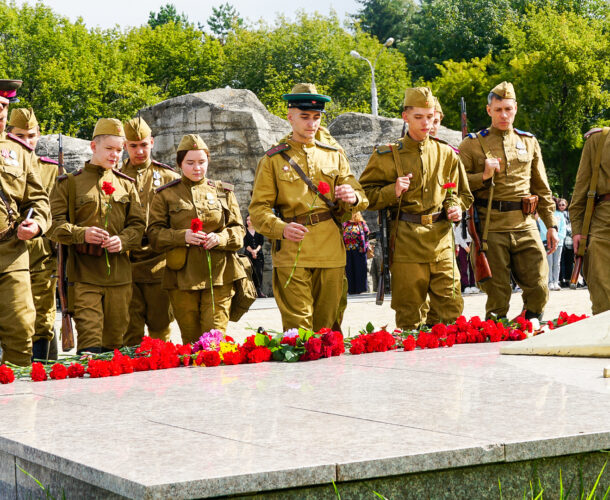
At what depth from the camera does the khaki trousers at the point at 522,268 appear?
8.80 m

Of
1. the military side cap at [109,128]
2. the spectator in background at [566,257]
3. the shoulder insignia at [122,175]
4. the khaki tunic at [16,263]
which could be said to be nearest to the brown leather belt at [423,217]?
the shoulder insignia at [122,175]

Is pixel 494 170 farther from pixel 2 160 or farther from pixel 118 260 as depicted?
pixel 2 160

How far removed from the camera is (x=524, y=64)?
127 feet

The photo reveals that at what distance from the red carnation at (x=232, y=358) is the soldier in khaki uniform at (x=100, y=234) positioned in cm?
206

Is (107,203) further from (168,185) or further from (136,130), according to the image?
(136,130)

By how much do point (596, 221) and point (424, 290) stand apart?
1.62 meters

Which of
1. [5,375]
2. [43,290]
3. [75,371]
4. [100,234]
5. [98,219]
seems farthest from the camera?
[43,290]

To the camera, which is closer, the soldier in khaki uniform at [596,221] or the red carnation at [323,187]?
the red carnation at [323,187]

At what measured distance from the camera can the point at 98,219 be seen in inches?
324

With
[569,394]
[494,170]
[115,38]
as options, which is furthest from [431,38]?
[569,394]

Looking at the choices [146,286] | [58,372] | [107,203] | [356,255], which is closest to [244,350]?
[58,372]

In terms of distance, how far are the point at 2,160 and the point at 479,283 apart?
4.12 metres

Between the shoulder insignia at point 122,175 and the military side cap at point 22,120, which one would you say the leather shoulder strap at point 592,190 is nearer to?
the shoulder insignia at point 122,175

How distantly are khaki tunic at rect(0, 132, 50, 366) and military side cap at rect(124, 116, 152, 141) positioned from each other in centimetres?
199
